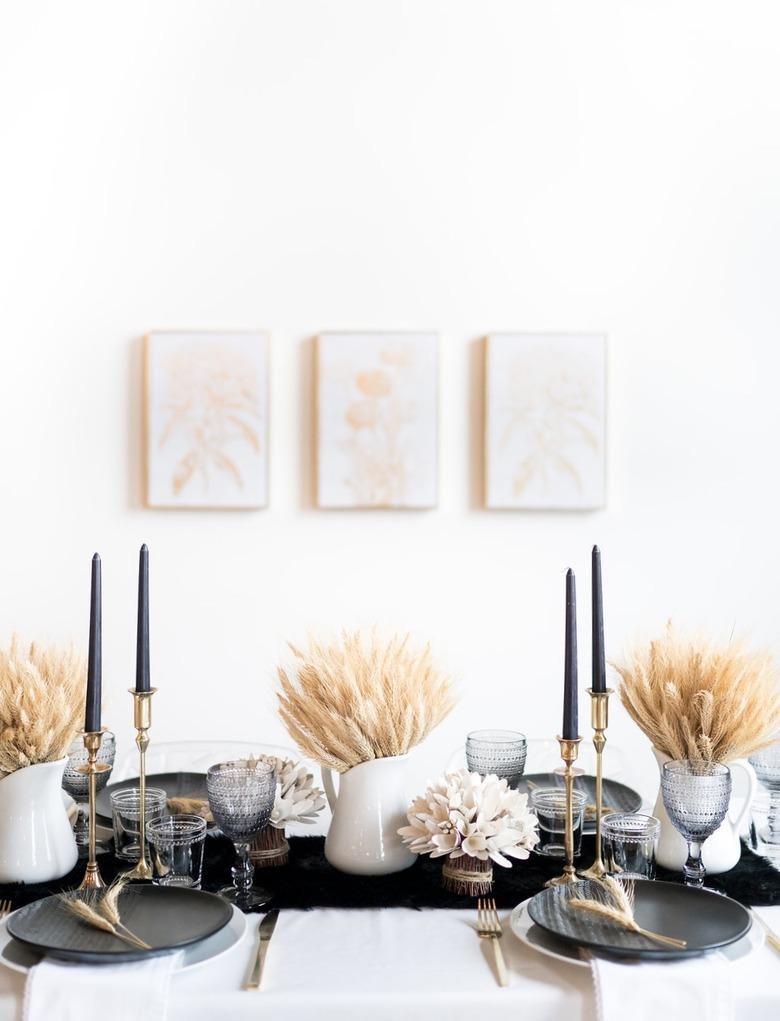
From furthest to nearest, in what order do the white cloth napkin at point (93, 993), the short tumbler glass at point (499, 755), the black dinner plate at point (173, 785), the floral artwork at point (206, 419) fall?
the floral artwork at point (206, 419), the black dinner plate at point (173, 785), the short tumbler glass at point (499, 755), the white cloth napkin at point (93, 993)

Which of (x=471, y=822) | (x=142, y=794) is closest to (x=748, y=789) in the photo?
(x=471, y=822)

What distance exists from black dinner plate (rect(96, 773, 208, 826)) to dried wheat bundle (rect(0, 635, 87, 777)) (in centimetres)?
29

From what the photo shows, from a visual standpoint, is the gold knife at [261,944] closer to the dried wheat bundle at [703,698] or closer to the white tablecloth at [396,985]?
the white tablecloth at [396,985]

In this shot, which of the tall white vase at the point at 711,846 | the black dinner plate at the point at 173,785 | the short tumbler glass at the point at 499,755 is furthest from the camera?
the black dinner plate at the point at 173,785

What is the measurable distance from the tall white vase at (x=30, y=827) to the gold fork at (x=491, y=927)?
491 mm

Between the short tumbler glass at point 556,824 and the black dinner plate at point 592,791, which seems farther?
the black dinner plate at point 592,791

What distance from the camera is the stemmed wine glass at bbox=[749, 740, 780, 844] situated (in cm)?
123

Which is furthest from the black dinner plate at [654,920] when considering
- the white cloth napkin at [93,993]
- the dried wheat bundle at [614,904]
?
the white cloth napkin at [93,993]

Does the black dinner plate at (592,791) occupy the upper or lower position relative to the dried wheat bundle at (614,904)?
lower

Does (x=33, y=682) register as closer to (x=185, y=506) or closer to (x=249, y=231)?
(x=185, y=506)

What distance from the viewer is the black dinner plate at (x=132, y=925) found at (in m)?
0.87

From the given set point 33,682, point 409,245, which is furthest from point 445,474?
point 33,682

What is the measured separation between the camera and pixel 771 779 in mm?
1261

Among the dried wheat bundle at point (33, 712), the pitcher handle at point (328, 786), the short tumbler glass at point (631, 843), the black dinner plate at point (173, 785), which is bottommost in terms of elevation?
the black dinner plate at point (173, 785)
